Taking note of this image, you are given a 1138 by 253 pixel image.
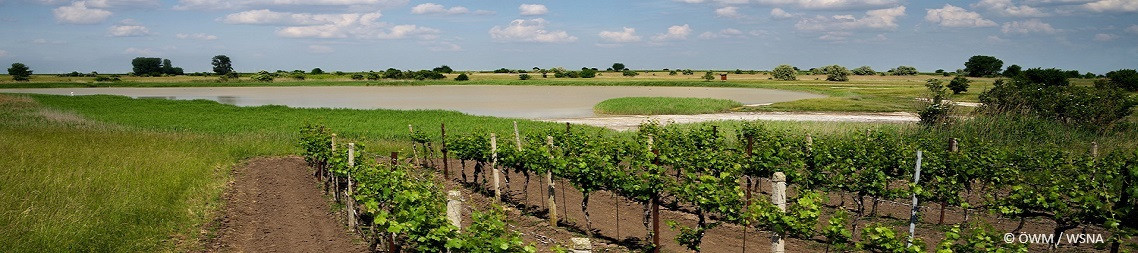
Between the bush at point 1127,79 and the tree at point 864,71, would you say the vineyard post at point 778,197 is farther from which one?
the tree at point 864,71

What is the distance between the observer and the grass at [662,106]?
56719 mm

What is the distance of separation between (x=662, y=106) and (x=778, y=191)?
49.5m

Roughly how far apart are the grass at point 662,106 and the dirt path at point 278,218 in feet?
122

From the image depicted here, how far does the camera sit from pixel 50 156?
20.0 metres

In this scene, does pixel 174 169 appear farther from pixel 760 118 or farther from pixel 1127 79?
pixel 1127 79

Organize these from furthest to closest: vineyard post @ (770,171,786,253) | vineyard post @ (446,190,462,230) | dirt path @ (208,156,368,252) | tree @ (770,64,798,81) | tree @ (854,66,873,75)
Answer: tree @ (854,66,873,75)
tree @ (770,64,798,81)
dirt path @ (208,156,368,252)
vineyard post @ (770,171,786,253)
vineyard post @ (446,190,462,230)

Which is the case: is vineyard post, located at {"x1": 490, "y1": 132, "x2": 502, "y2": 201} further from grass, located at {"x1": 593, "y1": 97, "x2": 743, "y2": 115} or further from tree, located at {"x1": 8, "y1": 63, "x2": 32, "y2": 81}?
tree, located at {"x1": 8, "y1": 63, "x2": 32, "y2": 81}

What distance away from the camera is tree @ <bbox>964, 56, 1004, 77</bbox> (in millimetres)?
130000

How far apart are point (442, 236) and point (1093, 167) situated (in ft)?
49.7

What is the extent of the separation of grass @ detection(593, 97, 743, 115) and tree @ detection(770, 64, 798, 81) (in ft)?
290

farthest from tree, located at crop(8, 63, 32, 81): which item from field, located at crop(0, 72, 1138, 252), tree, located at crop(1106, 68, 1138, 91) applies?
tree, located at crop(1106, 68, 1138, 91)

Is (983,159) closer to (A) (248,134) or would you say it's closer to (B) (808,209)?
(B) (808,209)

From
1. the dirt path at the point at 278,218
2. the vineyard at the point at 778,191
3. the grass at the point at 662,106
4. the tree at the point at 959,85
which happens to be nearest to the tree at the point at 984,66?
the tree at the point at 959,85

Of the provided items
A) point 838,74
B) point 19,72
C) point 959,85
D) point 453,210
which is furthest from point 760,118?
point 19,72
